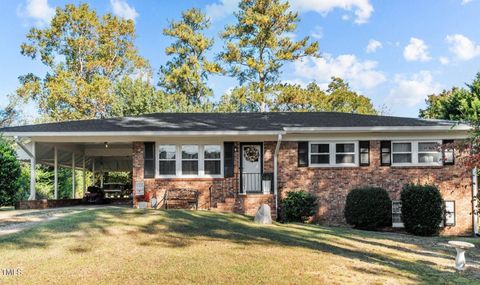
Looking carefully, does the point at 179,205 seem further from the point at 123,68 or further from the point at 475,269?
the point at 123,68

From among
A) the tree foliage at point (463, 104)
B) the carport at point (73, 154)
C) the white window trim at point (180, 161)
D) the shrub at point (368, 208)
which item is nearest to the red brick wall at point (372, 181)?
the shrub at point (368, 208)

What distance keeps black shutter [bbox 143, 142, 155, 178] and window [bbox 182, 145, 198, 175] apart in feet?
3.79

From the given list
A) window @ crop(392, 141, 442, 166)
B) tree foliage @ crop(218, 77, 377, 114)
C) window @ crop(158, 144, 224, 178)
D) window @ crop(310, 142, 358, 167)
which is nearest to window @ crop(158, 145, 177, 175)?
window @ crop(158, 144, 224, 178)

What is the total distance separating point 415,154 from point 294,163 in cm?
464

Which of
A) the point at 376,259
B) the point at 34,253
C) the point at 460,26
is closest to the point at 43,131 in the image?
the point at 34,253

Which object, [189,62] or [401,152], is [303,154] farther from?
[189,62]

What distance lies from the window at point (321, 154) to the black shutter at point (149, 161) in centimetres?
614

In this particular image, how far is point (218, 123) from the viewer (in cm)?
1758

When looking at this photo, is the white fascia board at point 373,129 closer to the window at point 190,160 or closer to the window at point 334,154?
the window at point 334,154

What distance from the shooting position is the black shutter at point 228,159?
16.5 metres

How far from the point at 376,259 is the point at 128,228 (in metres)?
5.70

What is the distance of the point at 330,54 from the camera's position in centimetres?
3519

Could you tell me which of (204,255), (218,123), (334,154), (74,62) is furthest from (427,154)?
(74,62)

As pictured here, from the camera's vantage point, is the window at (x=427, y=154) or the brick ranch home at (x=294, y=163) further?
the window at (x=427, y=154)
